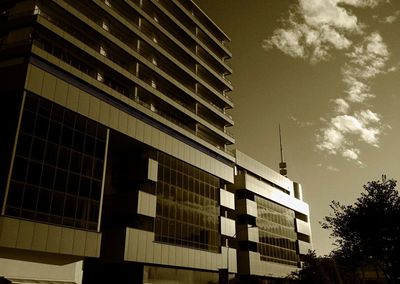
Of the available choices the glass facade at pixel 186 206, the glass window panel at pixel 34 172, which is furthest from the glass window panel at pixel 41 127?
the glass facade at pixel 186 206

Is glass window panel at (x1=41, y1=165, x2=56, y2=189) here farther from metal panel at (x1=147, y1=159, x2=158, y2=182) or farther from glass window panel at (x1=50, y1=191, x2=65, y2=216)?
metal panel at (x1=147, y1=159, x2=158, y2=182)

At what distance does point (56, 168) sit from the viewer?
30.8 meters

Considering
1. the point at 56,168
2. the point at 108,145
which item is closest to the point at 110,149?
the point at 108,145

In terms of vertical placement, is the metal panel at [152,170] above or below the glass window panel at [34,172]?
above

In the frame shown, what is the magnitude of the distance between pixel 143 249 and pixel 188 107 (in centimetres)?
2245

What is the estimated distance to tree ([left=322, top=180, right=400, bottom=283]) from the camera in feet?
107

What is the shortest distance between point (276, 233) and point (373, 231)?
3330 centimetres

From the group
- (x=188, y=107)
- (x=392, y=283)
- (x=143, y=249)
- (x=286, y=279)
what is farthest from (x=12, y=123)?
(x=286, y=279)

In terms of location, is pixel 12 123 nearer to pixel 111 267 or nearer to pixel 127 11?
pixel 111 267

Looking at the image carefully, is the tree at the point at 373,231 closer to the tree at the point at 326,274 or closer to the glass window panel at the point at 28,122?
the tree at the point at 326,274

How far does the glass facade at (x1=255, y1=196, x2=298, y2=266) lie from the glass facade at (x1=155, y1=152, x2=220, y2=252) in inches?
558

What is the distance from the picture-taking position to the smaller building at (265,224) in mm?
57688

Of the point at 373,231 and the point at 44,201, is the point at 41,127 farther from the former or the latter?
the point at 373,231

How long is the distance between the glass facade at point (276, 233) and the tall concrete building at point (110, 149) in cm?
769
